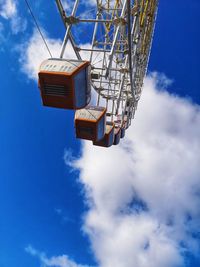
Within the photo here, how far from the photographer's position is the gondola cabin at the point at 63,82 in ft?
24.8

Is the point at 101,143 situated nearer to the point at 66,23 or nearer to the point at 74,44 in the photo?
the point at 74,44

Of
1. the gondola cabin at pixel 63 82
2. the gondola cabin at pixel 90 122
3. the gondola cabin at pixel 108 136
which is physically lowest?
the gondola cabin at pixel 63 82

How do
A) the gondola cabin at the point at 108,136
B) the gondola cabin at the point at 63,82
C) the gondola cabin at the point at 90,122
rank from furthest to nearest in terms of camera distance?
the gondola cabin at the point at 108,136
the gondola cabin at the point at 90,122
the gondola cabin at the point at 63,82

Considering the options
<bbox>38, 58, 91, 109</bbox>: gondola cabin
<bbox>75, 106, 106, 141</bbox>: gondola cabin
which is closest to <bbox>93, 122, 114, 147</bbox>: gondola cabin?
<bbox>75, 106, 106, 141</bbox>: gondola cabin

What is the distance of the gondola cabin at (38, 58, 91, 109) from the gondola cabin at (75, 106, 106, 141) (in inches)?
159

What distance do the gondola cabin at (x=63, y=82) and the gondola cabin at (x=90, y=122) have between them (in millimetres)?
4051

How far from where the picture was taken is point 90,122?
12461 millimetres

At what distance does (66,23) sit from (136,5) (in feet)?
24.5

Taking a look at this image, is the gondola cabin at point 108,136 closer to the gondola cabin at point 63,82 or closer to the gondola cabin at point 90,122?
the gondola cabin at point 90,122

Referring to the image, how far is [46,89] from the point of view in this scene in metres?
7.98

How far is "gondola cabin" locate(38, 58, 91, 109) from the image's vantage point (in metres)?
7.55

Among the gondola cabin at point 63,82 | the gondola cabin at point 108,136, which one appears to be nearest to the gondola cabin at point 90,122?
the gondola cabin at point 108,136

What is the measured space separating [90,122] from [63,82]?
16.6 feet

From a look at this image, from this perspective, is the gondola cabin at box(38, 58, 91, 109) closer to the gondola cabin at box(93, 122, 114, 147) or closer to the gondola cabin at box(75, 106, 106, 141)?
the gondola cabin at box(75, 106, 106, 141)
